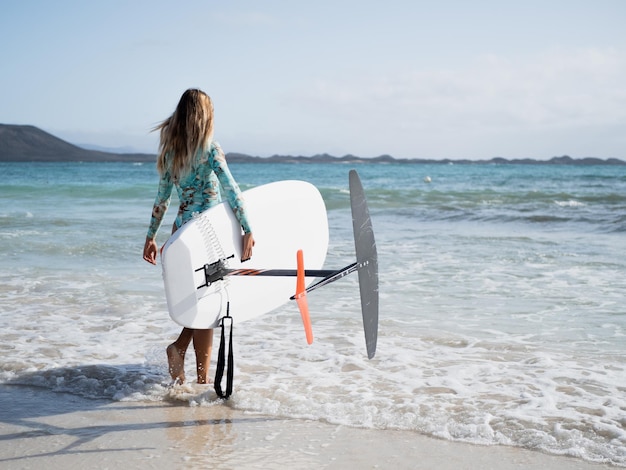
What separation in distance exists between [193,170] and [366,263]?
959 mm

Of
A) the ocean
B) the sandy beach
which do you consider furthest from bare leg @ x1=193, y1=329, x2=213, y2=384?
the sandy beach

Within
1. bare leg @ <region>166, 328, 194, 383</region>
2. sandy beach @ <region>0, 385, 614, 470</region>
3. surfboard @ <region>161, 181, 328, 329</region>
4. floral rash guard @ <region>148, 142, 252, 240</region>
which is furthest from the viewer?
bare leg @ <region>166, 328, 194, 383</region>

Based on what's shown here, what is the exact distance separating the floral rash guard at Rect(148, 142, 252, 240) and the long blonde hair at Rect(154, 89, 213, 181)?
0.05 m

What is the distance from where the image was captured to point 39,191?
74.7 feet

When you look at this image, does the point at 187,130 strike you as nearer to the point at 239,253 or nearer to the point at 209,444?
the point at 239,253

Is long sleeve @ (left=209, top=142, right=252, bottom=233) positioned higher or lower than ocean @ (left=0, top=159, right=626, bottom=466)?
higher

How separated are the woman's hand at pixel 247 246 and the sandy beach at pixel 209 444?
28.6 inches

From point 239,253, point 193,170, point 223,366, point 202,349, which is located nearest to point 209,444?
point 223,366

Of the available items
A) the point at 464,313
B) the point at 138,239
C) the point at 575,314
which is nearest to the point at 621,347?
the point at 575,314

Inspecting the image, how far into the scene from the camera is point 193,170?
3289 millimetres

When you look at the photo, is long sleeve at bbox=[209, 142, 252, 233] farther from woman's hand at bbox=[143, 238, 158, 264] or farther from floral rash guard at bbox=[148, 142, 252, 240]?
woman's hand at bbox=[143, 238, 158, 264]

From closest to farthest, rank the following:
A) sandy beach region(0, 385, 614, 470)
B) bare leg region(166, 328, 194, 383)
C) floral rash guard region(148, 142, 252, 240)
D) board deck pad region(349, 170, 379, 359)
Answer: sandy beach region(0, 385, 614, 470) → floral rash guard region(148, 142, 252, 240) → board deck pad region(349, 170, 379, 359) → bare leg region(166, 328, 194, 383)

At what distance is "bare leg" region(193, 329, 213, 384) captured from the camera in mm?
3467

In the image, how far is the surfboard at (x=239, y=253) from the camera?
313cm
